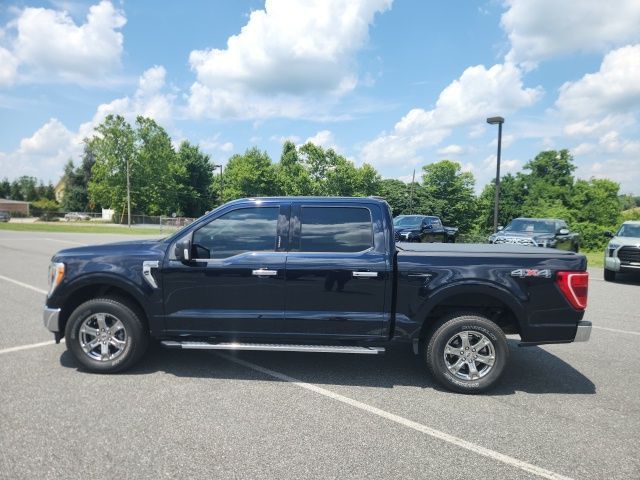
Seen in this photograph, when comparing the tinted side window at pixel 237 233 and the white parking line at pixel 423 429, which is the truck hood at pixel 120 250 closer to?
the tinted side window at pixel 237 233

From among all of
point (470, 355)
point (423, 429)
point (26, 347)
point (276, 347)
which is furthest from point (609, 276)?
point (26, 347)

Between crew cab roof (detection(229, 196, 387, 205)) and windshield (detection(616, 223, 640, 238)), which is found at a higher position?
crew cab roof (detection(229, 196, 387, 205))

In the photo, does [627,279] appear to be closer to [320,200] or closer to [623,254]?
[623,254]

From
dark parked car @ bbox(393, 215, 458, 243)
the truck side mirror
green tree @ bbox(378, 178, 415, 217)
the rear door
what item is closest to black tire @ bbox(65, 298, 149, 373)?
the truck side mirror

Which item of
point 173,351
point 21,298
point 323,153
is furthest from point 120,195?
point 173,351

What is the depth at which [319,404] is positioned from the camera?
148 inches

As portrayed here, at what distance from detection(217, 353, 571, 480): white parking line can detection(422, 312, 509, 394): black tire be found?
80 cm

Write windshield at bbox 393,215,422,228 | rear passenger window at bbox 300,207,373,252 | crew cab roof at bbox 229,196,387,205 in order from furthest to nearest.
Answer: windshield at bbox 393,215,422,228 < crew cab roof at bbox 229,196,387,205 < rear passenger window at bbox 300,207,373,252

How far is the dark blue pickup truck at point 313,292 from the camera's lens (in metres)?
4.11

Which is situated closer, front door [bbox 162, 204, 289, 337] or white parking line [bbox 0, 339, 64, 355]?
front door [bbox 162, 204, 289, 337]

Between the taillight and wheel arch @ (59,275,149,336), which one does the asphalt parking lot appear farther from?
the taillight

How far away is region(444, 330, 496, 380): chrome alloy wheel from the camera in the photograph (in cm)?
414

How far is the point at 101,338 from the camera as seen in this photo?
4402 mm

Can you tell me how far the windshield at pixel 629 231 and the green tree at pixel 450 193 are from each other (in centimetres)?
5683
